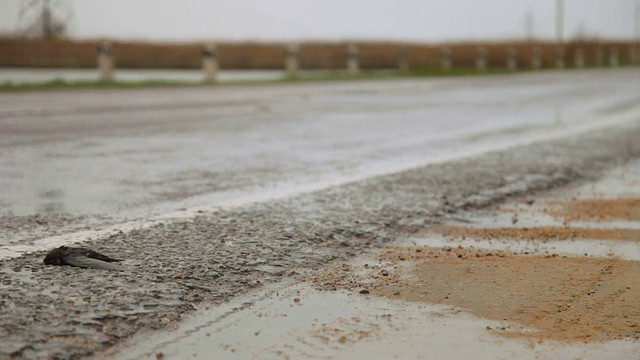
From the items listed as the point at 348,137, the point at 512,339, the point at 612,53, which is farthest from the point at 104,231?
the point at 612,53

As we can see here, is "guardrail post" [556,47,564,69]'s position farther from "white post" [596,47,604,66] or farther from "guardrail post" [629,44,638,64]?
"guardrail post" [629,44,638,64]

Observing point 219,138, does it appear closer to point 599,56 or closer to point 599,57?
point 599,57

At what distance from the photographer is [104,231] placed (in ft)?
14.0

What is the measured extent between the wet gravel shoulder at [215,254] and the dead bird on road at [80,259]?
0.06 metres

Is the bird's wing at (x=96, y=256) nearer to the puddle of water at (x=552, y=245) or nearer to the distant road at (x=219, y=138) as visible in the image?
the distant road at (x=219, y=138)

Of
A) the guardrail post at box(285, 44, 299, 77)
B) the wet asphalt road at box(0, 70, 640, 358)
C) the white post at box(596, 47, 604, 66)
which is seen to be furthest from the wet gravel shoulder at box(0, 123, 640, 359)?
the white post at box(596, 47, 604, 66)

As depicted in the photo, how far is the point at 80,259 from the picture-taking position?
3576 millimetres

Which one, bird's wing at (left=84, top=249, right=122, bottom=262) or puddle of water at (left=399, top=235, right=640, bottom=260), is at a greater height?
bird's wing at (left=84, top=249, right=122, bottom=262)

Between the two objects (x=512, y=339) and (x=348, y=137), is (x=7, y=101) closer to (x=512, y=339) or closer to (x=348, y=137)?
(x=348, y=137)

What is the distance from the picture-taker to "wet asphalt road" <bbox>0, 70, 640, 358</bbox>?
10.4ft

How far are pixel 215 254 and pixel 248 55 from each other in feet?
121

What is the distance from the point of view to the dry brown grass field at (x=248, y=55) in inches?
1299

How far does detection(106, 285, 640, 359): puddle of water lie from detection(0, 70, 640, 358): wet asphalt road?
164 mm

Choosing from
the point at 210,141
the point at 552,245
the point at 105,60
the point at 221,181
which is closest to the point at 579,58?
the point at 105,60
